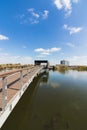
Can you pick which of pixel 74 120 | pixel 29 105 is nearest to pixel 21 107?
pixel 29 105

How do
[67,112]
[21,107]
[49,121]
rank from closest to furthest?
[49,121] → [67,112] → [21,107]

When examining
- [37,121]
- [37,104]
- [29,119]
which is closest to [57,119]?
[37,121]

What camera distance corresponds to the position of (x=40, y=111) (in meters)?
7.22

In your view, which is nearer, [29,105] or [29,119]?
[29,119]

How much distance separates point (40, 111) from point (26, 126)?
6.16ft

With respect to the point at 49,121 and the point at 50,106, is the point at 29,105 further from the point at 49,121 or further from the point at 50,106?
the point at 49,121

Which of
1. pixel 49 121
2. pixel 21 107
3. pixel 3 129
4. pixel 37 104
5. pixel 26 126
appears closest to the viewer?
pixel 3 129

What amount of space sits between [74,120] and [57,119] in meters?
0.86

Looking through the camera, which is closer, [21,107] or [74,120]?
[74,120]

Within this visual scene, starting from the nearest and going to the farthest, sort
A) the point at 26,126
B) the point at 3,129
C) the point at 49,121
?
the point at 3,129
the point at 26,126
the point at 49,121

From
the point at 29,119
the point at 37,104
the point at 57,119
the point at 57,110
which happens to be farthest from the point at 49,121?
the point at 37,104

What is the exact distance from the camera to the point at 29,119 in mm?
6141

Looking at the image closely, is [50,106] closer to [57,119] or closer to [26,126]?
[57,119]

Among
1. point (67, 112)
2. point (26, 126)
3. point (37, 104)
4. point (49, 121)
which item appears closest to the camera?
point (26, 126)
